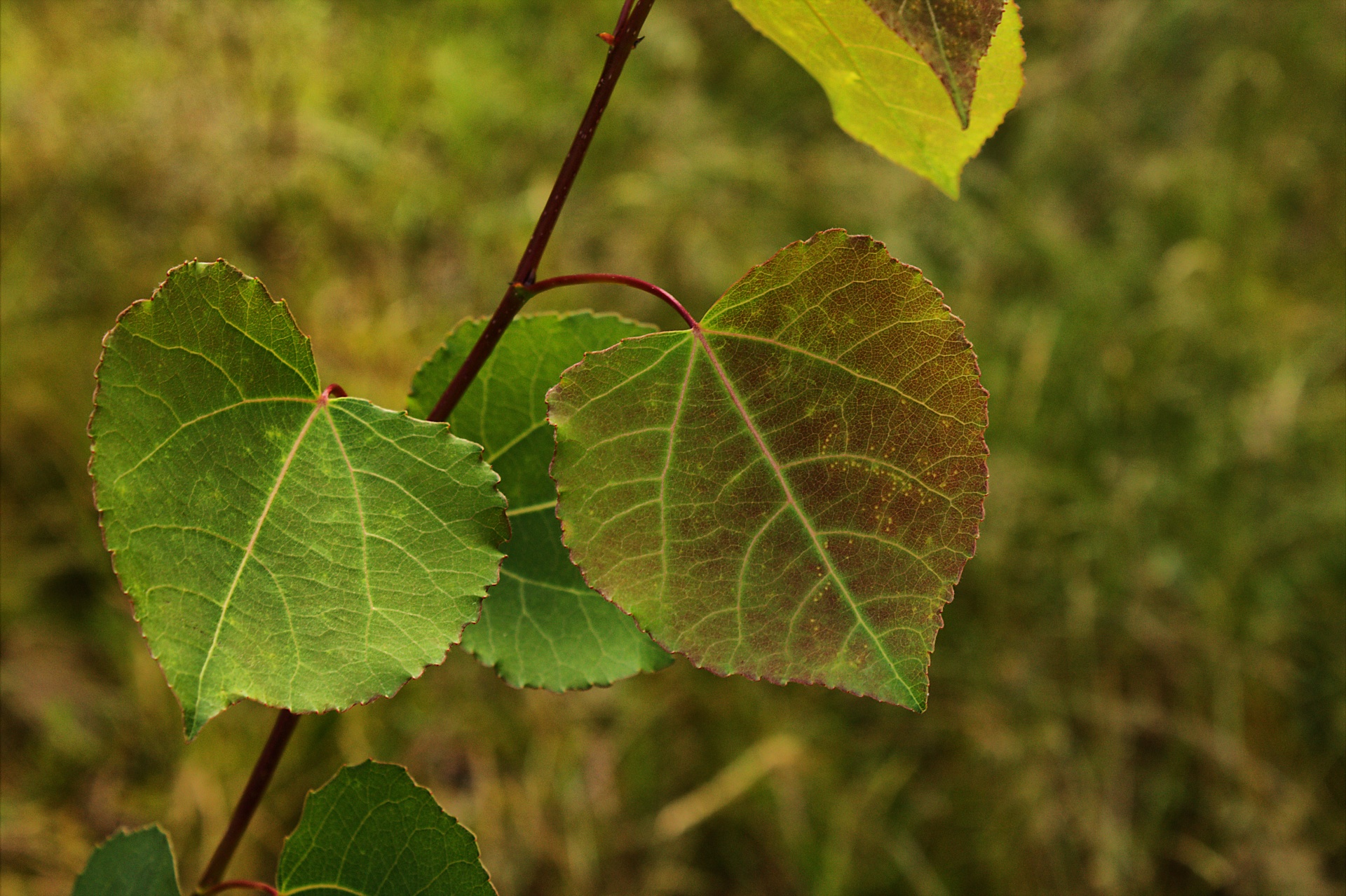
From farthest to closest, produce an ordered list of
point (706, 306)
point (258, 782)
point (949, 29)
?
point (706, 306) < point (258, 782) < point (949, 29)

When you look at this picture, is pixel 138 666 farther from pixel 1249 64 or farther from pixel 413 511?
pixel 1249 64

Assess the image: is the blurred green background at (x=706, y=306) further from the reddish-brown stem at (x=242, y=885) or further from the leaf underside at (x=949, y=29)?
the leaf underside at (x=949, y=29)

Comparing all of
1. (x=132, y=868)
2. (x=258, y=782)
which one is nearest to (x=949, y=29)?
(x=258, y=782)

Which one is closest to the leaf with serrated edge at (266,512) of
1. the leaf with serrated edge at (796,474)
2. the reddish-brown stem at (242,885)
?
the leaf with serrated edge at (796,474)

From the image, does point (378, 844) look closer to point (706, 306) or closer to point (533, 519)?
point (533, 519)

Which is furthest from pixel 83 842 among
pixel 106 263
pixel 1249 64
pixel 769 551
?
pixel 1249 64

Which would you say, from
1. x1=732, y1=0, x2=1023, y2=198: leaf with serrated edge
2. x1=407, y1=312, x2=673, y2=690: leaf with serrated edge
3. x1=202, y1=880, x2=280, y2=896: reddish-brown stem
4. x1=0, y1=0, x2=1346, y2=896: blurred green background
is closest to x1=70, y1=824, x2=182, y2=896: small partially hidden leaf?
x1=202, y1=880, x2=280, y2=896: reddish-brown stem

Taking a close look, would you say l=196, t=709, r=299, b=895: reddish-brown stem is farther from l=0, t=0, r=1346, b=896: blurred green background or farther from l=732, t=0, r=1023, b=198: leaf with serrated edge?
l=0, t=0, r=1346, b=896: blurred green background
